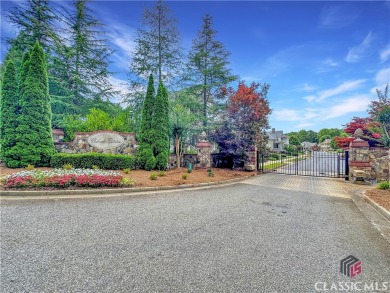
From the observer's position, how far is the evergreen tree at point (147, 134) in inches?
384

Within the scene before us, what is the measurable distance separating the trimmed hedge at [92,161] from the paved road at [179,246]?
4.04 meters

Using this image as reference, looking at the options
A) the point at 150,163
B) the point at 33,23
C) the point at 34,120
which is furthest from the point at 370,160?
the point at 33,23

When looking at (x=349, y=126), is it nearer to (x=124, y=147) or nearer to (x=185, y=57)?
(x=185, y=57)

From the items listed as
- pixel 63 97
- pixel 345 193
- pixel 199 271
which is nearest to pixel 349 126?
pixel 345 193

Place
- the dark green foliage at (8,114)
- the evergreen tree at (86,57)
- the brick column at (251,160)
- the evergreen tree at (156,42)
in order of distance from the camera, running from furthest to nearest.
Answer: the evergreen tree at (86,57) → the evergreen tree at (156,42) → the brick column at (251,160) → the dark green foliage at (8,114)

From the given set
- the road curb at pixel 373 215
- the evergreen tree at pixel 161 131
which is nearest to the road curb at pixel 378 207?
the road curb at pixel 373 215

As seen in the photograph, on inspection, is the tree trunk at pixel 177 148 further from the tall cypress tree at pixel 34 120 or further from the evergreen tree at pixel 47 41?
the evergreen tree at pixel 47 41

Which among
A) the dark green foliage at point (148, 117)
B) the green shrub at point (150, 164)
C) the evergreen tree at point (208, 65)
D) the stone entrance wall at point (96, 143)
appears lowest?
the green shrub at point (150, 164)

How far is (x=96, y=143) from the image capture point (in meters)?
10.1

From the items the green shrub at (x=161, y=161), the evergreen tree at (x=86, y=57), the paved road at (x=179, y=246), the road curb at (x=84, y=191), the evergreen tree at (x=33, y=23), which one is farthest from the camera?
the evergreen tree at (x=86, y=57)

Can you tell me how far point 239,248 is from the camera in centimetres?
279

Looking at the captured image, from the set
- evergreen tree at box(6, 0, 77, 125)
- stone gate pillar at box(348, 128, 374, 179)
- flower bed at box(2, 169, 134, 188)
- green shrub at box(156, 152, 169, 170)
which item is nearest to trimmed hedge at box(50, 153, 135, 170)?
green shrub at box(156, 152, 169, 170)

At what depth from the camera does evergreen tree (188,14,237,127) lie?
48.9 feet

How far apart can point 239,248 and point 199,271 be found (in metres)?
0.86
